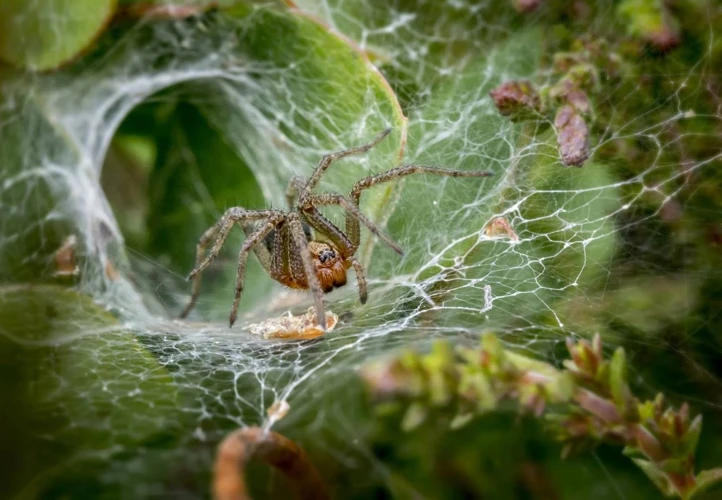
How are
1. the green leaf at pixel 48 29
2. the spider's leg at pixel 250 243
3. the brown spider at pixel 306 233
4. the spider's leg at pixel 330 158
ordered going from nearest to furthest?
the spider's leg at pixel 250 243 < the brown spider at pixel 306 233 < the spider's leg at pixel 330 158 < the green leaf at pixel 48 29

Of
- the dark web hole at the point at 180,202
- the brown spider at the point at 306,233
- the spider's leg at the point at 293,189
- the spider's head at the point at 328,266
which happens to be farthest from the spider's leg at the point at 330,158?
the dark web hole at the point at 180,202

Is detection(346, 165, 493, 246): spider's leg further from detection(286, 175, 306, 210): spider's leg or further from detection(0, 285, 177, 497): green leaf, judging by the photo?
detection(0, 285, 177, 497): green leaf

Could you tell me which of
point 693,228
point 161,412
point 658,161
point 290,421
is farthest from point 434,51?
point 161,412

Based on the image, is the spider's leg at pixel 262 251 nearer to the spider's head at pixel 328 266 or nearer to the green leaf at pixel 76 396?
the spider's head at pixel 328 266

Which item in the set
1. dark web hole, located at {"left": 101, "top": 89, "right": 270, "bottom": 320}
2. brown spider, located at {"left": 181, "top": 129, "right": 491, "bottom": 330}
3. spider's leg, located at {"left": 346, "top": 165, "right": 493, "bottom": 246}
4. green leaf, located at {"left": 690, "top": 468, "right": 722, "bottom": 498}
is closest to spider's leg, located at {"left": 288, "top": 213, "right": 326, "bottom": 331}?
brown spider, located at {"left": 181, "top": 129, "right": 491, "bottom": 330}

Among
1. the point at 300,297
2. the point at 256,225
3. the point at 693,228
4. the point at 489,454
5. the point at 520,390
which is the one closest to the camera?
the point at 520,390

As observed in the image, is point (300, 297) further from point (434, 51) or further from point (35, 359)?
point (434, 51)

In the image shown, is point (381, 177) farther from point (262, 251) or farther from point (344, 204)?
point (262, 251)
